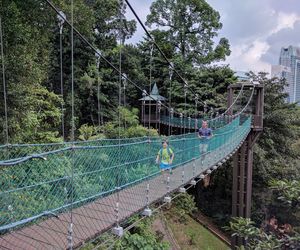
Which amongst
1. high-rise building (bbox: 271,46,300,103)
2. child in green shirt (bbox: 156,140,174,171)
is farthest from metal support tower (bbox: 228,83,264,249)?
high-rise building (bbox: 271,46,300,103)

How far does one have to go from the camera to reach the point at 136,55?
12.4 metres

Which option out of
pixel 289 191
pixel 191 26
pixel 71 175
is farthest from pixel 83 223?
pixel 191 26

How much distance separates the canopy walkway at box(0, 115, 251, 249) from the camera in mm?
1699

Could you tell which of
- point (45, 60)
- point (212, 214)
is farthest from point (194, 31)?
point (45, 60)

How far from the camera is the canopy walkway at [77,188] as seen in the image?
1.70 meters

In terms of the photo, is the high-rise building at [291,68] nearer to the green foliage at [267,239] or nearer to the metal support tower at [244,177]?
the metal support tower at [244,177]

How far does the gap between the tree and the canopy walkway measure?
33.5ft

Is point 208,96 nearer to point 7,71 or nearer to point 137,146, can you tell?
A: point 7,71

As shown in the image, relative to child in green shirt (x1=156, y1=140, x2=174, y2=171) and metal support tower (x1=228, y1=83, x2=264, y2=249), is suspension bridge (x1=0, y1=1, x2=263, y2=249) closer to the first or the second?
child in green shirt (x1=156, y1=140, x2=174, y2=171)

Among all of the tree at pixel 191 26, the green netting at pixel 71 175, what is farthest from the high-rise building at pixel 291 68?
the green netting at pixel 71 175

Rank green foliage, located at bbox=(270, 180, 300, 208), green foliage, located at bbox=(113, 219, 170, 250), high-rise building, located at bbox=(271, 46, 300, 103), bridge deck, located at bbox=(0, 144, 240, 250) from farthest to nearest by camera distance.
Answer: high-rise building, located at bbox=(271, 46, 300, 103) < green foliage, located at bbox=(113, 219, 170, 250) < green foliage, located at bbox=(270, 180, 300, 208) < bridge deck, located at bbox=(0, 144, 240, 250)

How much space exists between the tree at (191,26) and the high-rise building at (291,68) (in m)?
7.44

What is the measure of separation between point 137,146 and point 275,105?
6.67 metres

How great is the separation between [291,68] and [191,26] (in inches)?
458
